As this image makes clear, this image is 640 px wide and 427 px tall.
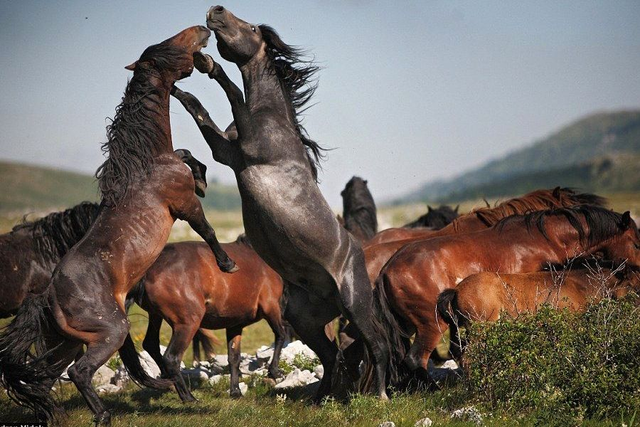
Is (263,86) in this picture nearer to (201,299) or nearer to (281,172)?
(281,172)

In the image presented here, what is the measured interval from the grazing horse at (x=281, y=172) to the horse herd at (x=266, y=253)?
0.05 ft

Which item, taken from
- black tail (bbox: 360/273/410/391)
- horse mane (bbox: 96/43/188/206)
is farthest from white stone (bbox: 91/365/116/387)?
black tail (bbox: 360/273/410/391)

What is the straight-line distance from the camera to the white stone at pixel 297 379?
1011 cm

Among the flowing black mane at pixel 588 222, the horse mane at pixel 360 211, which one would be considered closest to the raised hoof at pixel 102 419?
the flowing black mane at pixel 588 222

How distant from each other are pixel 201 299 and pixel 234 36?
4143 mm

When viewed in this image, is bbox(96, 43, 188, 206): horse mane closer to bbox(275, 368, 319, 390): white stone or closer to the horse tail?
the horse tail

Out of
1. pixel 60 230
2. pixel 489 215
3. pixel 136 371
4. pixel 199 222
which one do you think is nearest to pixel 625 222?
pixel 489 215

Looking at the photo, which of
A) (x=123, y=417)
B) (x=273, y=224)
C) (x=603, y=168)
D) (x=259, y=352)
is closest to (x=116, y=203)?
(x=273, y=224)

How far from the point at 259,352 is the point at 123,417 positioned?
4730mm

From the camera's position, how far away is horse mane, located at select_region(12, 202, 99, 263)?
10219mm

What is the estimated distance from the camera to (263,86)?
7.95 m

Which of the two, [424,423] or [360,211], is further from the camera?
Answer: [360,211]

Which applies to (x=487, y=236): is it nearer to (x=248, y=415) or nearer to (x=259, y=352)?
(x=248, y=415)

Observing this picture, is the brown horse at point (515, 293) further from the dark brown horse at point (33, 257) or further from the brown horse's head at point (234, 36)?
the dark brown horse at point (33, 257)
